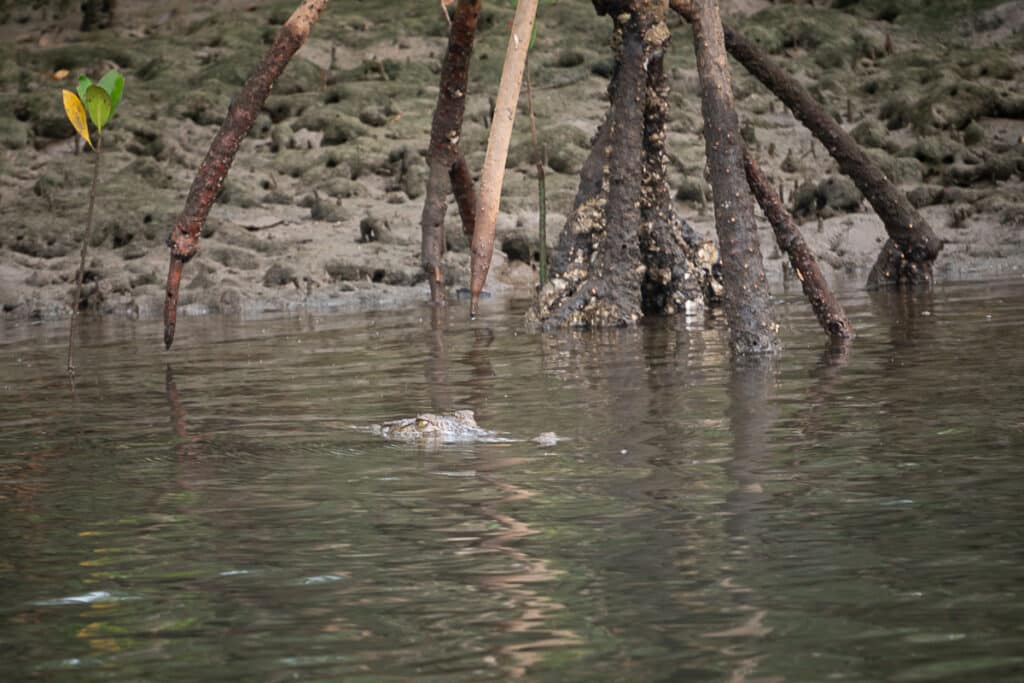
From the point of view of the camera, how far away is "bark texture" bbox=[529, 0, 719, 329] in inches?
418

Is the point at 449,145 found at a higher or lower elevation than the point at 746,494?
higher

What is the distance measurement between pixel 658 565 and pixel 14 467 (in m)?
3.20

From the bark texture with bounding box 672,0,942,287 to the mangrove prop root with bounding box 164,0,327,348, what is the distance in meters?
2.86

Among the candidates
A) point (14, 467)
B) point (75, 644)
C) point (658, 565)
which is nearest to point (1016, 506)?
point (658, 565)

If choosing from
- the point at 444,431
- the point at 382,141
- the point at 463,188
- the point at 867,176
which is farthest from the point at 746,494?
the point at 382,141

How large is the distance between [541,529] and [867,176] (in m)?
8.69

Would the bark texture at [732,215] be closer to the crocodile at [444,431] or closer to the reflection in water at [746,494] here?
the reflection in water at [746,494]

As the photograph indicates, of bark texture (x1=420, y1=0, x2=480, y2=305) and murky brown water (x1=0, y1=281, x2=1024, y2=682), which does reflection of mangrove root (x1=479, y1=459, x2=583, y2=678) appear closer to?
murky brown water (x1=0, y1=281, x2=1024, y2=682)

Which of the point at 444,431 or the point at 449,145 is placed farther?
the point at 449,145

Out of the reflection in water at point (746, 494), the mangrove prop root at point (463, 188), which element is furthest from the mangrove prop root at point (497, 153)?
the mangrove prop root at point (463, 188)

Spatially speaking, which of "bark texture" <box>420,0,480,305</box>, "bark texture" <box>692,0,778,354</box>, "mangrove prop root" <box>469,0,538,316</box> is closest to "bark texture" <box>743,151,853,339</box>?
"bark texture" <box>692,0,778,354</box>

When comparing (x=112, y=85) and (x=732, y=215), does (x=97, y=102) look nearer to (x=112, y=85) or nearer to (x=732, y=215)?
(x=112, y=85)

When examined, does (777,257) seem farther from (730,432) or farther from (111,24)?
(111,24)

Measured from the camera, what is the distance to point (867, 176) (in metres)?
12.6
